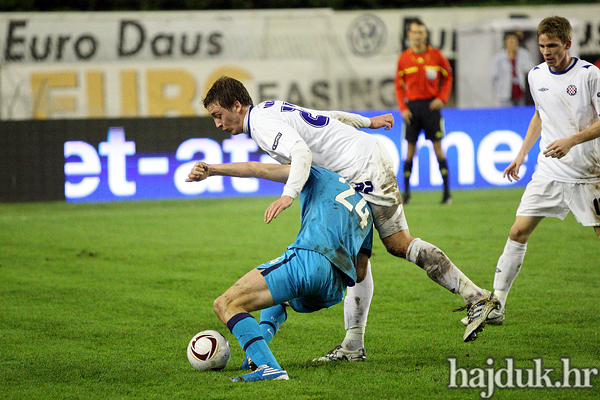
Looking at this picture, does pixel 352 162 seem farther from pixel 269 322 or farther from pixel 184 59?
pixel 184 59

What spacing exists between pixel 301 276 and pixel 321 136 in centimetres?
86

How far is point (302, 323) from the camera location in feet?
16.7

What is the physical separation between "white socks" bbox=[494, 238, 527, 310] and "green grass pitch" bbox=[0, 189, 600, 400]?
231mm

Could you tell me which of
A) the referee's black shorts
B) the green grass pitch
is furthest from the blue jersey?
the referee's black shorts

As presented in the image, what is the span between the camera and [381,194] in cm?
405

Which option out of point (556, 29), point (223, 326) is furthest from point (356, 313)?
point (556, 29)

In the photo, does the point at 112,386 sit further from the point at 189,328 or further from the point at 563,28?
the point at 563,28

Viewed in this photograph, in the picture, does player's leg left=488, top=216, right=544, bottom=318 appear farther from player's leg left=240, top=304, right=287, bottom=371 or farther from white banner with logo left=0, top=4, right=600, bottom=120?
white banner with logo left=0, top=4, right=600, bottom=120

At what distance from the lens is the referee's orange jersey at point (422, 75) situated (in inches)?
426

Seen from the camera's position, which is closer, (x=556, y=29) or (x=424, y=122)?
(x=556, y=29)

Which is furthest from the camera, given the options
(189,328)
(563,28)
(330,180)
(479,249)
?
(479,249)

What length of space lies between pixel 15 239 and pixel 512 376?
683 centimetres

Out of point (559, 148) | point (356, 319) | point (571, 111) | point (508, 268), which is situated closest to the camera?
point (356, 319)

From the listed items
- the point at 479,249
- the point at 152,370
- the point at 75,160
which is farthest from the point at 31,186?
the point at 152,370
